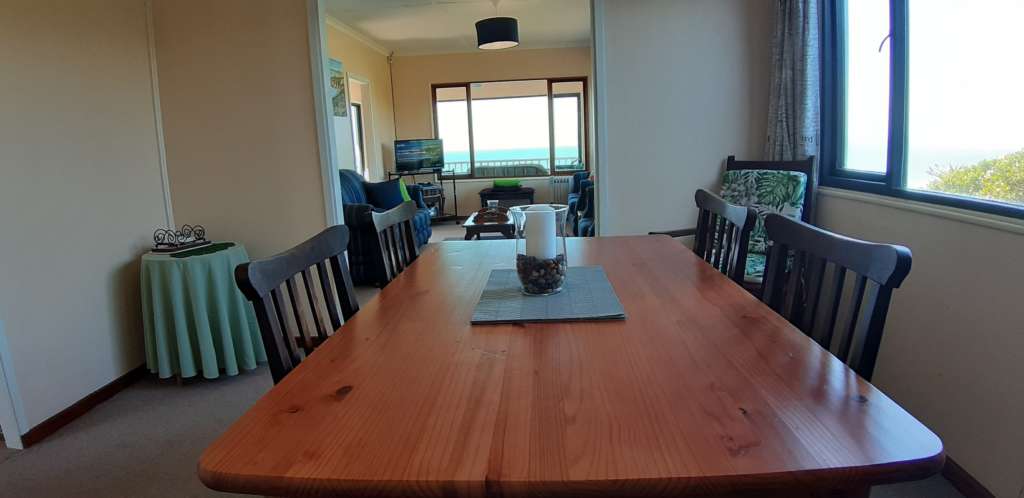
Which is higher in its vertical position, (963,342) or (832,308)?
(832,308)

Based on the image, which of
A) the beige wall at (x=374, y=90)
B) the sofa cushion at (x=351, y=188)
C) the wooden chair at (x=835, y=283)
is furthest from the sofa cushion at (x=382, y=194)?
the wooden chair at (x=835, y=283)

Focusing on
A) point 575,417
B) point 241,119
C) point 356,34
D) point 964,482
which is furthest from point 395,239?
point 356,34

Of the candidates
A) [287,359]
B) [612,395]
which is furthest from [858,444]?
[287,359]

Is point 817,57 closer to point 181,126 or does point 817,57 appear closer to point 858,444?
point 858,444

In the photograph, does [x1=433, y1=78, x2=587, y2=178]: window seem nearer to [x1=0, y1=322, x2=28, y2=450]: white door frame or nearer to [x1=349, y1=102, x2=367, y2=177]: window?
[x1=349, y1=102, x2=367, y2=177]: window

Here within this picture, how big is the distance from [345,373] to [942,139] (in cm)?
222

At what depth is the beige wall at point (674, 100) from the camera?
3094mm

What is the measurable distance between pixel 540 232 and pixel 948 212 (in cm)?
Result: 148

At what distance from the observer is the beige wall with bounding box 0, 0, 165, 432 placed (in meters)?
2.30

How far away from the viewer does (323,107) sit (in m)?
3.12

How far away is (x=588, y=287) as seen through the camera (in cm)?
146

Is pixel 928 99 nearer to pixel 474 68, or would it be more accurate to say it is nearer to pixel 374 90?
pixel 374 90

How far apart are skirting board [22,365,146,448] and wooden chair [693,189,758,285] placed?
275 cm

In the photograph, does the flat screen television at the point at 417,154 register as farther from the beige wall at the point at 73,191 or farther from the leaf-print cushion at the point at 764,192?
the leaf-print cushion at the point at 764,192
